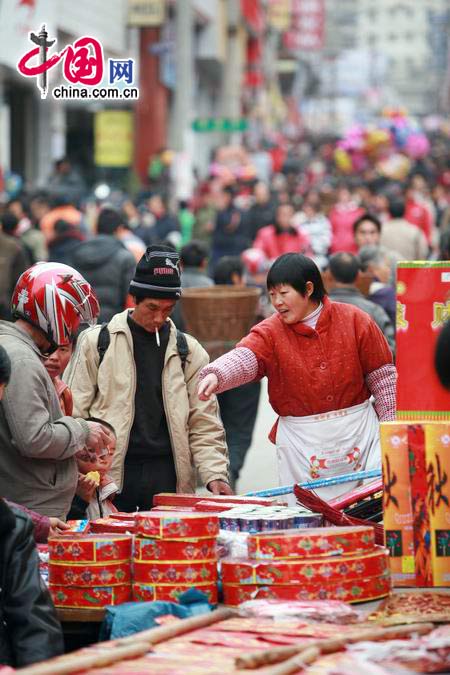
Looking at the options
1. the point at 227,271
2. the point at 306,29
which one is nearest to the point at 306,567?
the point at 227,271

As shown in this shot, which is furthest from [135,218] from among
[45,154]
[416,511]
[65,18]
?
[416,511]

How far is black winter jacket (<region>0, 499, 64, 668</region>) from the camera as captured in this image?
4750 millimetres

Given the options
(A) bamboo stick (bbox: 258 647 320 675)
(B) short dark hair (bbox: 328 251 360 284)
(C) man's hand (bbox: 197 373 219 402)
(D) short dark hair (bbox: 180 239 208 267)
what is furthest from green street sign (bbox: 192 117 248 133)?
(A) bamboo stick (bbox: 258 647 320 675)

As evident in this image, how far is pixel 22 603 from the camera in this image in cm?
479

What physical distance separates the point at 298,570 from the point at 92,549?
690mm

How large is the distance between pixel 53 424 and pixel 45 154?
2406cm

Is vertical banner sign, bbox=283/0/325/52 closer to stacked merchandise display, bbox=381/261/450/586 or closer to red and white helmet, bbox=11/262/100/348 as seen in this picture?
red and white helmet, bbox=11/262/100/348

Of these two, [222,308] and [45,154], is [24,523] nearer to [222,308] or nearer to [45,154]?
[222,308]

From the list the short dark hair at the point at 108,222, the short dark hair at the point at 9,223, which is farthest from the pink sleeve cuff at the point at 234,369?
the short dark hair at the point at 9,223

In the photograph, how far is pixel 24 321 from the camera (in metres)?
5.78

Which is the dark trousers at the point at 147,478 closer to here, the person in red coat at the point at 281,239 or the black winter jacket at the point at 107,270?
the black winter jacket at the point at 107,270

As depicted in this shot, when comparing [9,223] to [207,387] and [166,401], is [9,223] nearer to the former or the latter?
[166,401]

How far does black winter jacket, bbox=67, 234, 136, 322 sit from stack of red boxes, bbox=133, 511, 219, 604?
250 inches

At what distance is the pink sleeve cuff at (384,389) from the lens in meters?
6.75
